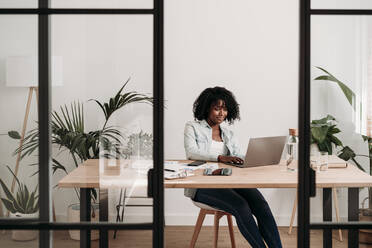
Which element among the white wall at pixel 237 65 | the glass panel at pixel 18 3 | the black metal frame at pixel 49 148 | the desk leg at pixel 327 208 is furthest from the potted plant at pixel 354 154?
the white wall at pixel 237 65

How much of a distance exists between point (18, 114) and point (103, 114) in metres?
0.41

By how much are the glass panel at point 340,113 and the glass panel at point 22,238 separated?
1.35m

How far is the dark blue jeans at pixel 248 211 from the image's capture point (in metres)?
3.14

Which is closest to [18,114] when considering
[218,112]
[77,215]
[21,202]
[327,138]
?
[21,202]

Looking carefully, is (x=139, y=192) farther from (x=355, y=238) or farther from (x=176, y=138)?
(x=176, y=138)

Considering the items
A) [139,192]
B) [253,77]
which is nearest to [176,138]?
[253,77]

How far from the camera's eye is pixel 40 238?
7.41 feet

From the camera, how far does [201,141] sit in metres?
3.75

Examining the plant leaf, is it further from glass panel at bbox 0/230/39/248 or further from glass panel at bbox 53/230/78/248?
glass panel at bbox 0/230/39/248

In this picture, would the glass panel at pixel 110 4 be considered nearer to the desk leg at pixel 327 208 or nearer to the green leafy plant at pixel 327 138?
the green leafy plant at pixel 327 138

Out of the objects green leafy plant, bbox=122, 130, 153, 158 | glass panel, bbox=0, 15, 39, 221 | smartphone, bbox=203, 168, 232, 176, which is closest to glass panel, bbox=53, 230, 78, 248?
glass panel, bbox=0, 15, 39, 221

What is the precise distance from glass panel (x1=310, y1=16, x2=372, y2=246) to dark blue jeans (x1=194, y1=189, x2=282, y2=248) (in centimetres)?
97

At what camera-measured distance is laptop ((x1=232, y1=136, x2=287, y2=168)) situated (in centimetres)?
319

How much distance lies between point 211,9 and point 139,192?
2699 mm
